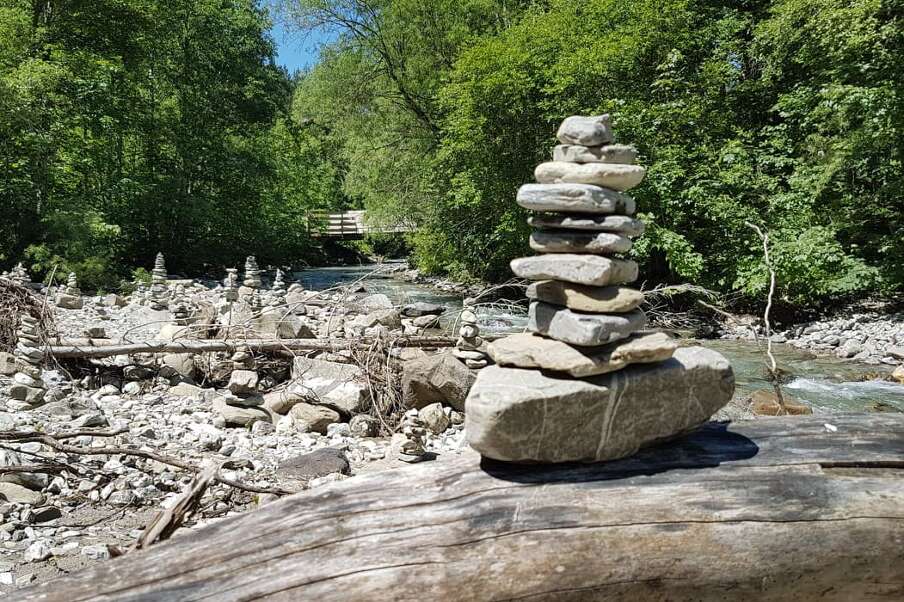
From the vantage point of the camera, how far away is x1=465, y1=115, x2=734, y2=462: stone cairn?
2857mm

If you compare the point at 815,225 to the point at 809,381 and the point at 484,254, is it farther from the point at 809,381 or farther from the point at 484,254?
the point at 484,254

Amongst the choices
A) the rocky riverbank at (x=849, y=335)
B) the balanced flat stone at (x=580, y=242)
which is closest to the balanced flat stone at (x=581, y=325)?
the balanced flat stone at (x=580, y=242)

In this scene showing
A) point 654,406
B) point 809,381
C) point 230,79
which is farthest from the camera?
point 230,79

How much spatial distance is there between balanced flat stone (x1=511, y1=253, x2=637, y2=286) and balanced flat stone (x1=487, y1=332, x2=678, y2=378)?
1.05 feet

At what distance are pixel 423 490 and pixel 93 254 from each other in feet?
61.1

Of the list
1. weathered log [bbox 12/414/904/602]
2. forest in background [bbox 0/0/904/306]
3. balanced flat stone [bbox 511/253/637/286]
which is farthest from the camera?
forest in background [bbox 0/0/904/306]

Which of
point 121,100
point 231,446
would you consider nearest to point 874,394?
point 231,446

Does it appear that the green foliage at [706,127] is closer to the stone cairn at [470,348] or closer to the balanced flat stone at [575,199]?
the stone cairn at [470,348]

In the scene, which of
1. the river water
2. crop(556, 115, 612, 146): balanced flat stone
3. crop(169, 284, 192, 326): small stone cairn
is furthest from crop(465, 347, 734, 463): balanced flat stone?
crop(169, 284, 192, 326): small stone cairn

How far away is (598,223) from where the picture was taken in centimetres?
316

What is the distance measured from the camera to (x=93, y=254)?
A: 59.8 feet

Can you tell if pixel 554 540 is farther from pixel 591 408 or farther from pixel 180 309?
pixel 180 309

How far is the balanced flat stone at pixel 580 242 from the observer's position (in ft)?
10.3

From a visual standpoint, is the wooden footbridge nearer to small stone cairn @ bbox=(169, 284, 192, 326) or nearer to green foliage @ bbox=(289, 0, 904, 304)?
green foliage @ bbox=(289, 0, 904, 304)
